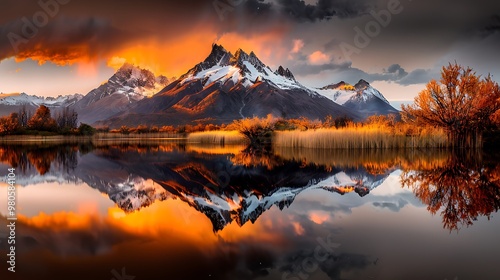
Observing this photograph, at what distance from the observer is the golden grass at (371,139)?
84.6ft

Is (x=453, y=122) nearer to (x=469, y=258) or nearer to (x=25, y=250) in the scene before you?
(x=469, y=258)

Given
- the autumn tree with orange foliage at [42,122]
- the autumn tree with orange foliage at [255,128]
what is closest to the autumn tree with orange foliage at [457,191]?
the autumn tree with orange foliage at [255,128]

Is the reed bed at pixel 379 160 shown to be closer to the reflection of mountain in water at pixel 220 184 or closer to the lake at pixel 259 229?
the reflection of mountain in water at pixel 220 184

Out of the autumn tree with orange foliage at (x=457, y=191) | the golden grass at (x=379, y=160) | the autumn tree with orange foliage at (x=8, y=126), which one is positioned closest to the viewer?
the autumn tree with orange foliage at (x=457, y=191)

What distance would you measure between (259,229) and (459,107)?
92.4 ft

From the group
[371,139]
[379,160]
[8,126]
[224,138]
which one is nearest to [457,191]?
[379,160]

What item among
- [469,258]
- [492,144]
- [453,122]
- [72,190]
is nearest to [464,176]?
[469,258]

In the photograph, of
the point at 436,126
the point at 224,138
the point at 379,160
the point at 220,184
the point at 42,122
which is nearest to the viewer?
the point at 220,184

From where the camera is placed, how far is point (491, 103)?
97.7ft

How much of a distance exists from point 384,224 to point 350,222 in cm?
55

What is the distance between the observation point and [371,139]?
84.6 feet

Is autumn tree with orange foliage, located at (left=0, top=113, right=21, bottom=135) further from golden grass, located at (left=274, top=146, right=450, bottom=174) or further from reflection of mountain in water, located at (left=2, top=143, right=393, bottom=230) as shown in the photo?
golden grass, located at (left=274, top=146, right=450, bottom=174)

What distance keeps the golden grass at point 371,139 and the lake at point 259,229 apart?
1454 centimetres

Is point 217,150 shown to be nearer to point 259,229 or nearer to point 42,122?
point 259,229
